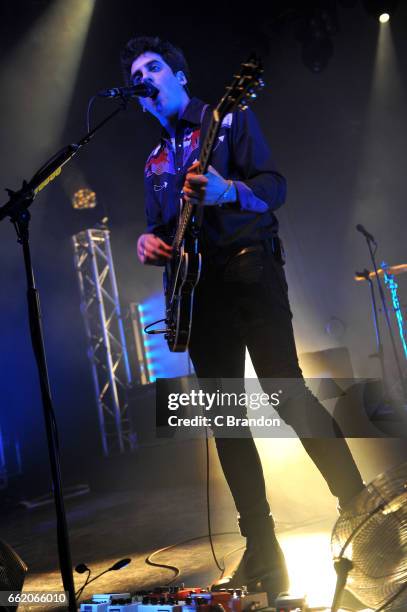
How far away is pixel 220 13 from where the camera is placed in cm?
684

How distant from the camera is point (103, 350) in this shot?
7664mm

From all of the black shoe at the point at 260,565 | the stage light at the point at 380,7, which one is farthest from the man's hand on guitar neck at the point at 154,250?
the stage light at the point at 380,7

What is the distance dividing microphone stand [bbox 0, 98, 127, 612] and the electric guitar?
0.51m

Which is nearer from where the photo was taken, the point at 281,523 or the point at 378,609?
the point at 378,609

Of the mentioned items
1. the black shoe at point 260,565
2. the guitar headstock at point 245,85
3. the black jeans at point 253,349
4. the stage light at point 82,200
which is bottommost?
the black shoe at point 260,565

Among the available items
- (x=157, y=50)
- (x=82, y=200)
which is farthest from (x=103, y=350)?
(x=157, y=50)

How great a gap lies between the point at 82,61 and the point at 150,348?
445 cm

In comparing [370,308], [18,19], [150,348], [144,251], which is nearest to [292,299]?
[370,308]

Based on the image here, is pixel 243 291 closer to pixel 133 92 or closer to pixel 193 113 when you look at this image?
pixel 193 113

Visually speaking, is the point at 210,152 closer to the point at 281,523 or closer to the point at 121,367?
the point at 281,523

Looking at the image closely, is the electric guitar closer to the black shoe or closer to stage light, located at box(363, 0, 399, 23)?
the black shoe

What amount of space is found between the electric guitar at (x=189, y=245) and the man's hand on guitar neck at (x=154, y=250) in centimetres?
3

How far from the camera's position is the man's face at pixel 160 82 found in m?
2.17

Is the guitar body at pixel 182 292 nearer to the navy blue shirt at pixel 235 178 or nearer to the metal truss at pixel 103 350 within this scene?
the navy blue shirt at pixel 235 178
